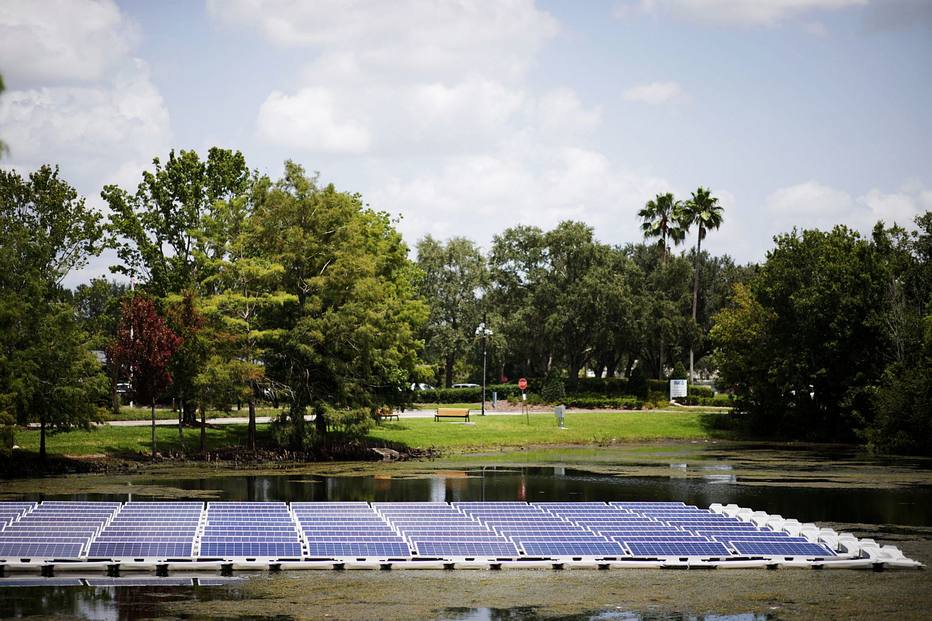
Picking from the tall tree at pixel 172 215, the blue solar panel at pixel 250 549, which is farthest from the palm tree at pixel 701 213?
the blue solar panel at pixel 250 549

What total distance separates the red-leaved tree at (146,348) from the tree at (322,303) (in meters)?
6.74

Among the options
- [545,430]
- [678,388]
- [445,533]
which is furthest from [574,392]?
[445,533]

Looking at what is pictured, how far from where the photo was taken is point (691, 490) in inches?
1783

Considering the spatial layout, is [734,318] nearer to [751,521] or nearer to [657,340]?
[657,340]

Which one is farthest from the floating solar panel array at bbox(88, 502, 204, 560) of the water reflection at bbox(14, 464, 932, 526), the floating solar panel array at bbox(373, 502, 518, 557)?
the water reflection at bbox(14, 464, 932, 526)

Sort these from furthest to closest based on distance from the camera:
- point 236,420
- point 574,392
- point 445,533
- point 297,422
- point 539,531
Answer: point 574,392
point 236,420
point 297,422
point 539,531
point 445,533

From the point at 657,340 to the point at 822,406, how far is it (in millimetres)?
31478

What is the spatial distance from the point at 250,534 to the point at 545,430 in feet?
149

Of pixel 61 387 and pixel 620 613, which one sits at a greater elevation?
pixel 61 387

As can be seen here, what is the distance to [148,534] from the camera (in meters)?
27.8

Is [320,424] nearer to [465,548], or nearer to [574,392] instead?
[465,548]

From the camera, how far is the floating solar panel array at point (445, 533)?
2788 centimetres

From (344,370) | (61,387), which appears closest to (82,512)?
(61,387)

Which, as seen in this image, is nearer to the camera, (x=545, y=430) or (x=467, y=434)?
(x=467, y=434)
